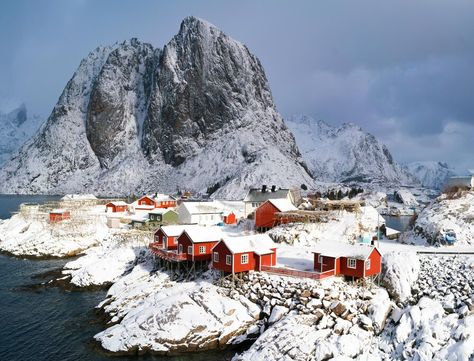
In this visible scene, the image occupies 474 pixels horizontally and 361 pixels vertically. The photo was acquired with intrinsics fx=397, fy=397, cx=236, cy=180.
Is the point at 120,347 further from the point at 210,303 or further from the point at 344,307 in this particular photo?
the point at 344,307

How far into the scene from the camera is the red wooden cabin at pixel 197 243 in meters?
43.3

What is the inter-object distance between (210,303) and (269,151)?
156 meters

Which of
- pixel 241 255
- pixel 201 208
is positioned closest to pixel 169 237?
pixel 241 255

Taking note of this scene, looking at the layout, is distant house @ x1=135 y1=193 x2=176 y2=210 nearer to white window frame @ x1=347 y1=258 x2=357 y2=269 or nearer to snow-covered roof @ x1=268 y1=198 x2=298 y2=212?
snow-covered roof @ x1=268 y1=198 x2=298 y2=212

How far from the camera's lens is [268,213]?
58.0m

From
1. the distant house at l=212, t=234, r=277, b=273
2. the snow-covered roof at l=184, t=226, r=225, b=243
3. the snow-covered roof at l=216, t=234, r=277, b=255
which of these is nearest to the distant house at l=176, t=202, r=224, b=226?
the snow-covered roof at l=184, t=226, r=225, b=243

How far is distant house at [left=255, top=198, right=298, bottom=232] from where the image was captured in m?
57.5

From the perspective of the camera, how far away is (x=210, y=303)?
3475 centimetres

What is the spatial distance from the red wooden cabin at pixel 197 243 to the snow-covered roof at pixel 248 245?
192 inches

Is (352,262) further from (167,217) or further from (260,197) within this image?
(167,217)

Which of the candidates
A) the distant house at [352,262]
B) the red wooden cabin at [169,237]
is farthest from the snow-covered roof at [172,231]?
the distant house at [352,262]

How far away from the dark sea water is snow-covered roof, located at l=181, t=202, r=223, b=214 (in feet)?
90.5

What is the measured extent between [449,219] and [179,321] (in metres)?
34.6

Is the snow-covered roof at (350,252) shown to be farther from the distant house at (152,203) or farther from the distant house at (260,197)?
the distant house at (152,203)
